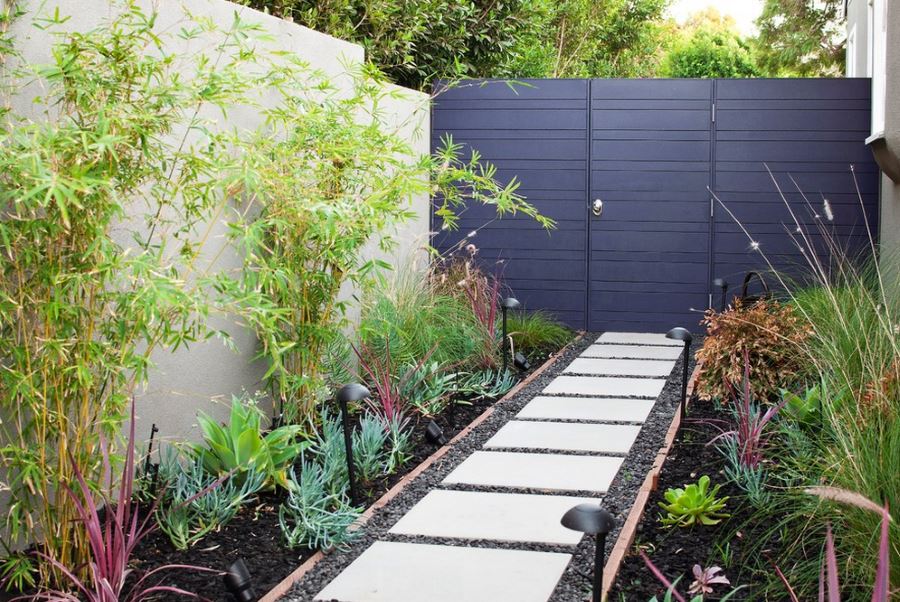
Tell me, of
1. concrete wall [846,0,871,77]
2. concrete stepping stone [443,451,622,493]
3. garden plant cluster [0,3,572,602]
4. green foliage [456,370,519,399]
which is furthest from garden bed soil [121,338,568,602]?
concrete wall [846,0,871,77]

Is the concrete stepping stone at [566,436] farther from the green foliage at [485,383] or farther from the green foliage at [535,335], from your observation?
the green foliage at [535,335]

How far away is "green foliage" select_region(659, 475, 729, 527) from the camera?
3.74 m

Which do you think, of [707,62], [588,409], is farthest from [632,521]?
[707,62]

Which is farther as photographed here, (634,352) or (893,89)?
(634,352)

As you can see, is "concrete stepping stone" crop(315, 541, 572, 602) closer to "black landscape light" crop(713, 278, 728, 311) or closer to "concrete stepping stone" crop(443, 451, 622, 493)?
"concrete stepping stone" crop(443, 451, 622, 493)

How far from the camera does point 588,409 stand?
6.00 metres

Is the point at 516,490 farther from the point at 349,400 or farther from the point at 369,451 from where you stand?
the point at 349,400

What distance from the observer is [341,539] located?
374 cm

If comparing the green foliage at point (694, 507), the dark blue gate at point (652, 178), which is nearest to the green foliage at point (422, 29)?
the dark blue gate at point (652, 178)

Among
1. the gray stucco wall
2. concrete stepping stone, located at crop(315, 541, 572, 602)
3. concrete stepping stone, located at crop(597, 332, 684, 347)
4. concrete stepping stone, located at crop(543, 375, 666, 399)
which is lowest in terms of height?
concrete stepping stone, located at crop(315, 541, 572, 602)

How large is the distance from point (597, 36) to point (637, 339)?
1280 centimetres

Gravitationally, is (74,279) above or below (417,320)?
above

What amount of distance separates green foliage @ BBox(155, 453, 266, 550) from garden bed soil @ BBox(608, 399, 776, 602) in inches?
56.1

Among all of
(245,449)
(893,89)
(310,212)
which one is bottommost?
(245,449)
